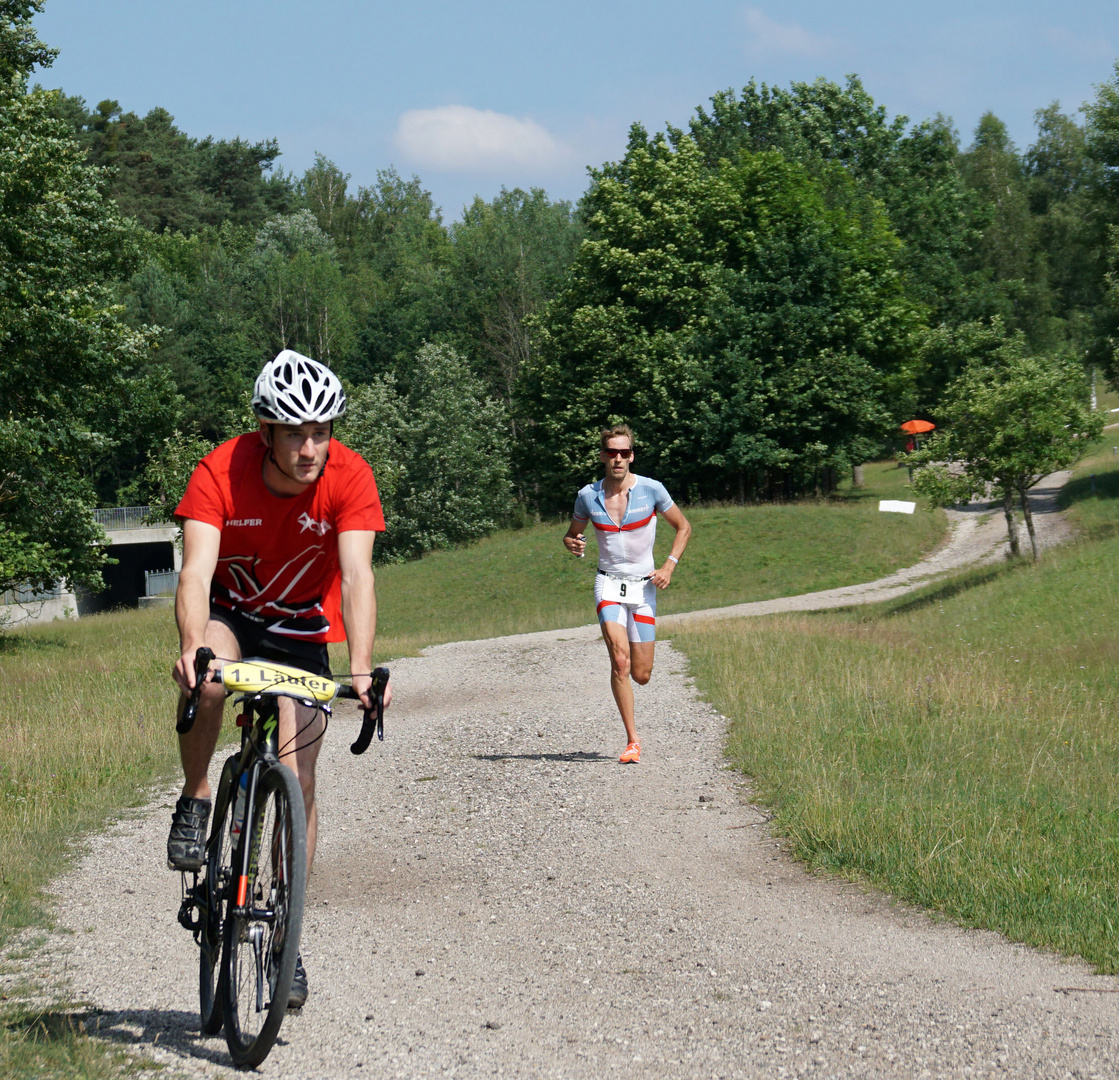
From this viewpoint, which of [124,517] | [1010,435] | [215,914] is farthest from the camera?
[124,517]

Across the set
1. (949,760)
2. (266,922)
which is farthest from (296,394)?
(949,760)

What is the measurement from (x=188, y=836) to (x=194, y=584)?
89 centimetres

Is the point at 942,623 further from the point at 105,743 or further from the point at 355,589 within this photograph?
the point at 355,589

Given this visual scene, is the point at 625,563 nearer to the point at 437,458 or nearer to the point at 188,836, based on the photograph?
the point at 188,836

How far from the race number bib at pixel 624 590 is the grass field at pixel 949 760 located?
131 centimetres

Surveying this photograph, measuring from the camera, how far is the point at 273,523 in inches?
163

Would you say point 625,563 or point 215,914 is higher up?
point 625,563

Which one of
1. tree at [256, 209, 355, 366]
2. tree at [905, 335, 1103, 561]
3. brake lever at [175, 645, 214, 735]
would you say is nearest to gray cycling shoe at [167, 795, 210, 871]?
brake lever at [175, 645, 214, 735]

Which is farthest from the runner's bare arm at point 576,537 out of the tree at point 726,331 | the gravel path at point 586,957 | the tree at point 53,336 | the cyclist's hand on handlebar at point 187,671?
the tree at point 726,331

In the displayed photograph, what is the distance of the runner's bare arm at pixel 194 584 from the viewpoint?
3.87 meters

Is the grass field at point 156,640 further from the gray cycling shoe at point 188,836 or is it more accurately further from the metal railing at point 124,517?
the metal railing at point 124,517

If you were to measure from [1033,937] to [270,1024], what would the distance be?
2.94 meters

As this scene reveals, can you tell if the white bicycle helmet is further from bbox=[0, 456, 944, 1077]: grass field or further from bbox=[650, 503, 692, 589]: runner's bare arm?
bbox=[650, 503, 692, 589]: runner's bare arm

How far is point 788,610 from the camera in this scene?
98.9 ft
